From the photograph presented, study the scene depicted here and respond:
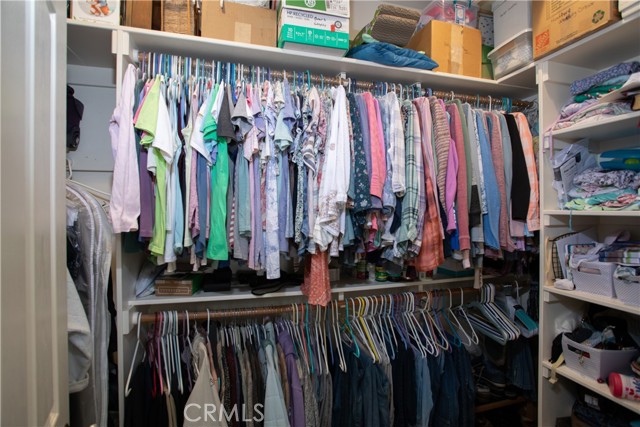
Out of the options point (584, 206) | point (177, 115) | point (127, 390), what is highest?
point (177, 115)

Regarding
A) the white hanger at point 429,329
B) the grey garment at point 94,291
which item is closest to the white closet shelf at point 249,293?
the white hanger at point 429,329

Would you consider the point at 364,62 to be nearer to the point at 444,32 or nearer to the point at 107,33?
the point at 444,32

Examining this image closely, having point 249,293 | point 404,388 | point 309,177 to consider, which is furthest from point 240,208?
point 404,388

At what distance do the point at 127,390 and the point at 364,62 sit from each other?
Result: 1761mm

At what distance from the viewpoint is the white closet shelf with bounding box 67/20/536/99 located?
1.25m

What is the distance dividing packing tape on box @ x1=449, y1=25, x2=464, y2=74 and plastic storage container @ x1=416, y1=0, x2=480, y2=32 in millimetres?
112

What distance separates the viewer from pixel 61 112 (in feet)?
2.43

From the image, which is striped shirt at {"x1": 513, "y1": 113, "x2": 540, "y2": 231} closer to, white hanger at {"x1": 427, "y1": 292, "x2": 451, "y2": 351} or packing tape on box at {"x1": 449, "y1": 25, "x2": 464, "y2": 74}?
packing tape on box at {"x1": 449, "y1": 25, "x2": 464, "y2": 74}

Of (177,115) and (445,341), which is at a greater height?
(177,115)

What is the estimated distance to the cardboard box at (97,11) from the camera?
3.84 feet

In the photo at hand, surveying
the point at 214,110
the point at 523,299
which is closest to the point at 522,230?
the point at 523,299

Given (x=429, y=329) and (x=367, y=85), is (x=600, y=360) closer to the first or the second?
(x=429, y=329)

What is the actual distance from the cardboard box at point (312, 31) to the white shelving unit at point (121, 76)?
0.14 feet

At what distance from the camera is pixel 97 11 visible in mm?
1192
